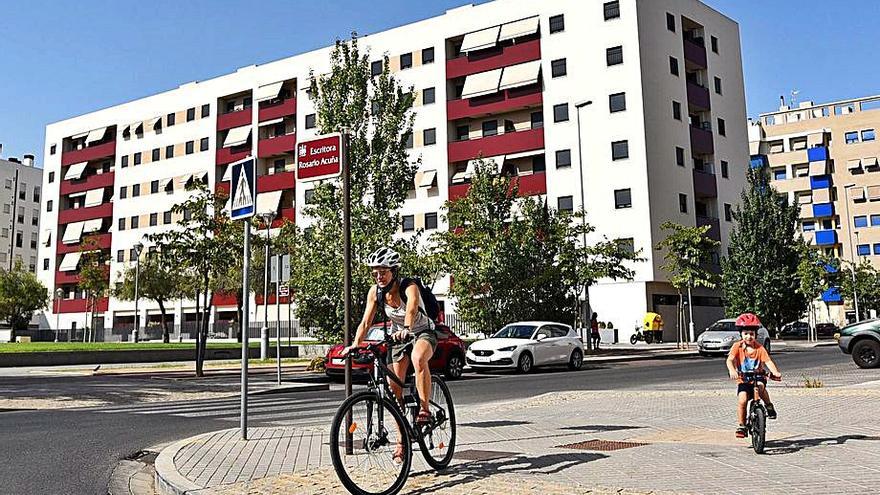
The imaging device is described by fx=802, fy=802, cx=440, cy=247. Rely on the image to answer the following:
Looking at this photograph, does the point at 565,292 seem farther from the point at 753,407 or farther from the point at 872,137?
the point at 872,137

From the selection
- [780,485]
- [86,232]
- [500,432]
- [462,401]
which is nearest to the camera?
[780,485]

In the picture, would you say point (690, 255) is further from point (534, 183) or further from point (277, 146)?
point (277, 146)

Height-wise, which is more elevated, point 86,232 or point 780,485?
point 86,232

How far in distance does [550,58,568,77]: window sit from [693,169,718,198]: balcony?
1084cm

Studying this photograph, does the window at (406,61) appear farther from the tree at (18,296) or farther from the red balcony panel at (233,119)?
the tree at (18,296)

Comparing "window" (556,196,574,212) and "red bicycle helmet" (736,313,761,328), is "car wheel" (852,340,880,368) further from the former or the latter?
"window" (556,196,574,212)

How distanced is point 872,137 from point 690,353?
214ft

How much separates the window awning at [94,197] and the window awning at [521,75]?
148 feet

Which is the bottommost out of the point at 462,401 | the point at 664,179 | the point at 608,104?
the point at 462,401

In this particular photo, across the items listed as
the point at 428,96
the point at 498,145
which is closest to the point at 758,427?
the point at 498,145

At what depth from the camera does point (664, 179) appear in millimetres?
49688

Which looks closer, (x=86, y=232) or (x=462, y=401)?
(x=462, y=401)

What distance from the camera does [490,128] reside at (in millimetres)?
57062

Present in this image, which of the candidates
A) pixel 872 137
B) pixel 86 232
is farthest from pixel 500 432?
pixel 872 137
